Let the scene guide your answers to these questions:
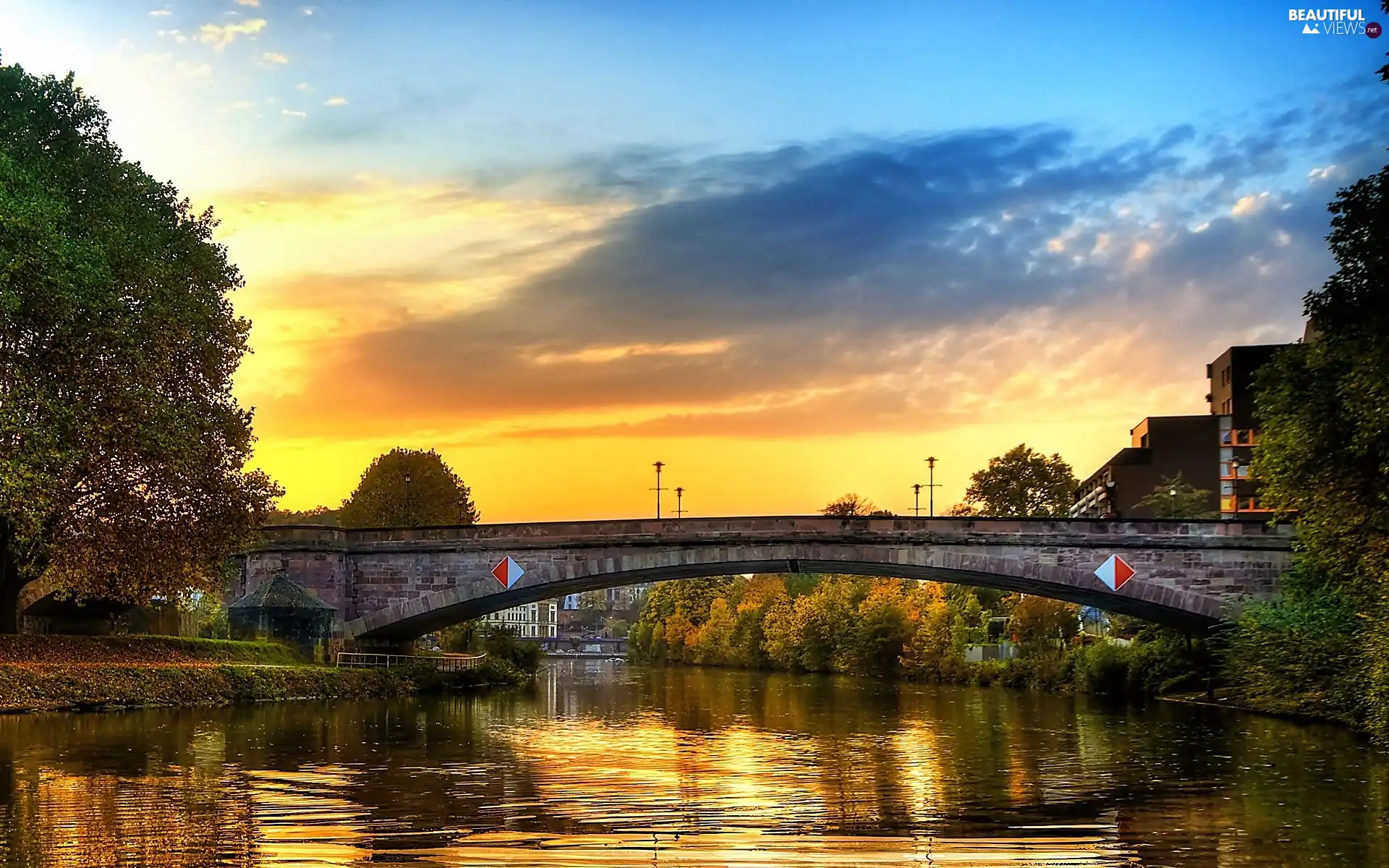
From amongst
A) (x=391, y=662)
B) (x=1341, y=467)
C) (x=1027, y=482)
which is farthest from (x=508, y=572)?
(x=1027, y=482)

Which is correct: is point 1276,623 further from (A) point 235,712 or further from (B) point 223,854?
(B) point 223,854

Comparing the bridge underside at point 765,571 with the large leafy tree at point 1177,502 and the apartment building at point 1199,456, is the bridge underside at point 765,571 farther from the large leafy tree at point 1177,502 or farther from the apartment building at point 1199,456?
the apartment building at point 1199,456

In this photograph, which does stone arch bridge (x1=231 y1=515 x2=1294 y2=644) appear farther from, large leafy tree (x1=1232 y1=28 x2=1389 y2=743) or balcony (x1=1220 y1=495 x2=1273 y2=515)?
balcony (x1=1220 y1=495 x2=1273 y2=515)

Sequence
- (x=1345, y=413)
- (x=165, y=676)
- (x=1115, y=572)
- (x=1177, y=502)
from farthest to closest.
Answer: (x=1177, y=502)
(x=1115, y=572)
(x=165, y=676)
(x=1345, y=413)

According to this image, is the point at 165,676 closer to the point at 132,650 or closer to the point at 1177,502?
the point at 132,650

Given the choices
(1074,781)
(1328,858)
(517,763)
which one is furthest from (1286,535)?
(1328,858)

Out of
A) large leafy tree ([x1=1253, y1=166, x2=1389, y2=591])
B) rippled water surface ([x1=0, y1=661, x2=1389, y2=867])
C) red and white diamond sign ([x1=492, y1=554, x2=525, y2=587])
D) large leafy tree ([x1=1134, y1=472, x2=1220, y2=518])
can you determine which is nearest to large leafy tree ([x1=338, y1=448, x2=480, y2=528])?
red and white diamond sign ([x1=492, y1=554, x2=525, y2=587])

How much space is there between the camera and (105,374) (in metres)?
37.4

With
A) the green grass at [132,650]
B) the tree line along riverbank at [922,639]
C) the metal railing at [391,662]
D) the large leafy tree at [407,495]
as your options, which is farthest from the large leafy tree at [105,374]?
the large leafy tree at [407,495]

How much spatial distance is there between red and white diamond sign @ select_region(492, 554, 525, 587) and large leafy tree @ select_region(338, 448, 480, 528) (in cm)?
3428

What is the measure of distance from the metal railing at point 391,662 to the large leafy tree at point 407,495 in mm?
30559

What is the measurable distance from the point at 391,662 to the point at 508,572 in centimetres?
657

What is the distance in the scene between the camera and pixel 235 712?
1481 inches

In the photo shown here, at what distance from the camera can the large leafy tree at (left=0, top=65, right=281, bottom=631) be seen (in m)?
34.3
